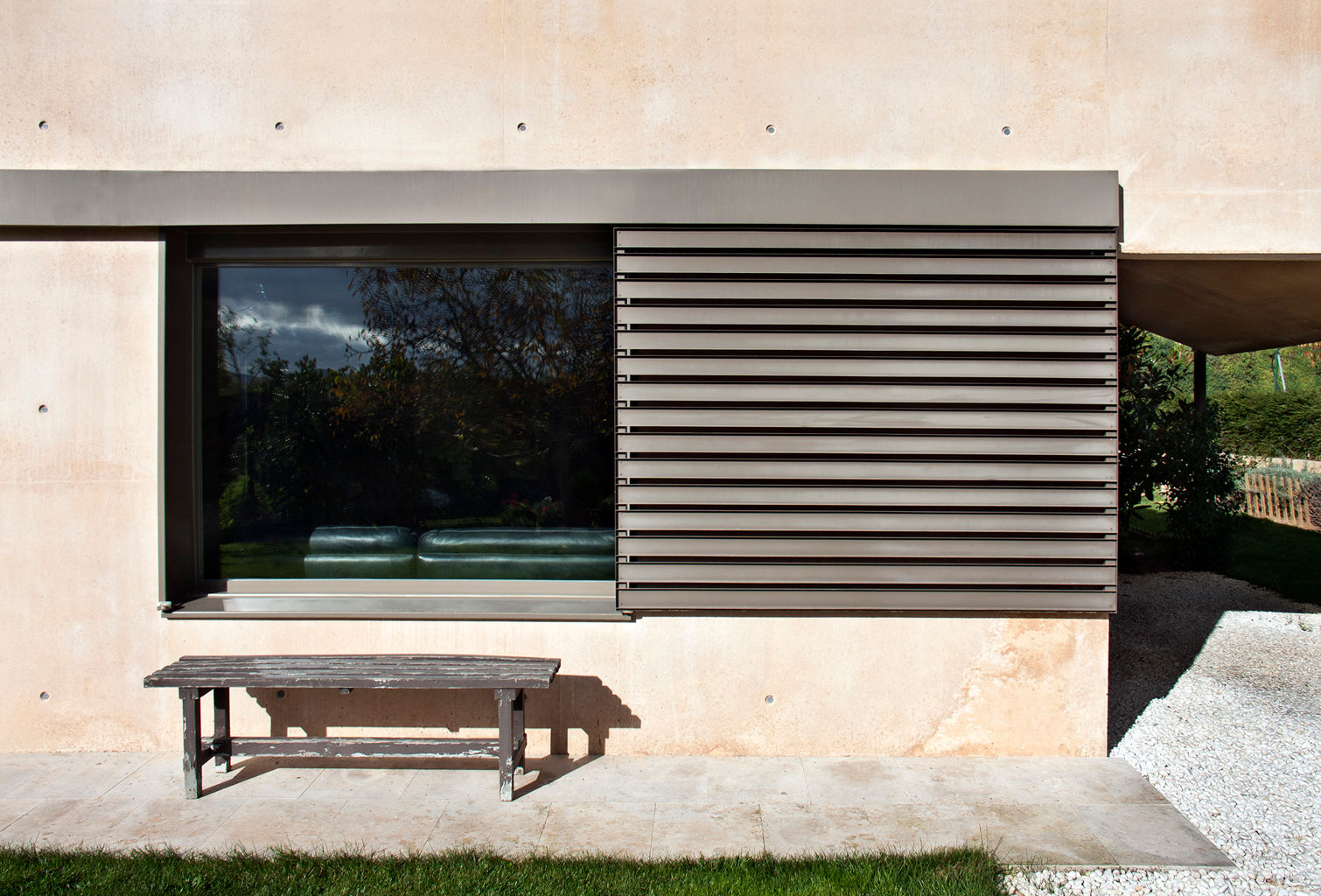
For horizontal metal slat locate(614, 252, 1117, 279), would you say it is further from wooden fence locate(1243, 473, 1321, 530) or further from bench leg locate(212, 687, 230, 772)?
wooden fence locate(1243, 473, 1321, 530)

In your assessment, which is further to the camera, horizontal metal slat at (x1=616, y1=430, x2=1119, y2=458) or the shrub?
the shrub

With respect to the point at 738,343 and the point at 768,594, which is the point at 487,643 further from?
the point at 738,343

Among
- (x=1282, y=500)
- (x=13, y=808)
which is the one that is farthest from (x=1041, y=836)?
(x=1282, y=500)

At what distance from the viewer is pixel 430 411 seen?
177 inches

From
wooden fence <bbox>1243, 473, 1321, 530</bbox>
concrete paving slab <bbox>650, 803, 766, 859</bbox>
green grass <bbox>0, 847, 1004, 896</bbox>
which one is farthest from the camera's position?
wooden fence <bbox>1243, 473, 1321, 530</bbox>

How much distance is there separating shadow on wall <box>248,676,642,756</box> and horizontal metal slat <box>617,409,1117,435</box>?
138cm

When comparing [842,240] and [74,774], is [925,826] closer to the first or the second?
[842,240]

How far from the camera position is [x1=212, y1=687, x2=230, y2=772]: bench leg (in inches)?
151

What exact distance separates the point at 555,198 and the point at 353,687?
2.50 metres

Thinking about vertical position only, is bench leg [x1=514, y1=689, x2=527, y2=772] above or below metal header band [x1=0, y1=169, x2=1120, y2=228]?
below

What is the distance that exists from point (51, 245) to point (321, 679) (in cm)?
266

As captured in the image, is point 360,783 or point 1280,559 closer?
point 360,783

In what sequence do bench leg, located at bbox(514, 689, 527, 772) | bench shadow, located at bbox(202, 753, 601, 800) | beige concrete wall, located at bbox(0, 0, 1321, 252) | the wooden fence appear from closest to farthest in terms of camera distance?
bench leg, located at bbox(514, 689, 527, 772) → bench shadow, located at bbox(202, 753, 601, 800) → beige concrete wall, located at bbox(0, 0, 1321, 252) → the wooden fence

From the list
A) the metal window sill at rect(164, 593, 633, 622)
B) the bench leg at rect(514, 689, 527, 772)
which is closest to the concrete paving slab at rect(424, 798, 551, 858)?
the bench leg at rect(514, 689, 527, 772)
